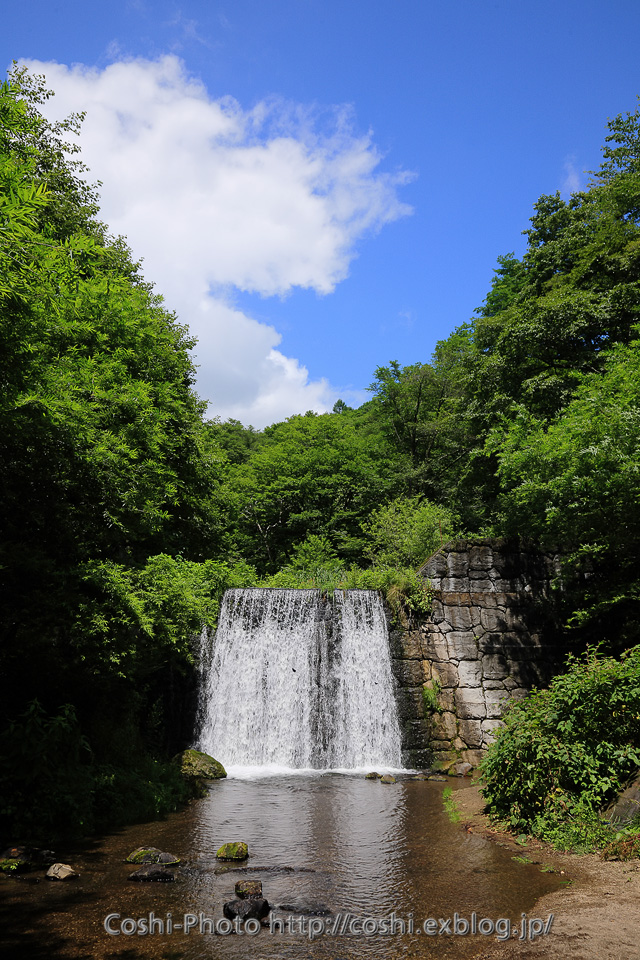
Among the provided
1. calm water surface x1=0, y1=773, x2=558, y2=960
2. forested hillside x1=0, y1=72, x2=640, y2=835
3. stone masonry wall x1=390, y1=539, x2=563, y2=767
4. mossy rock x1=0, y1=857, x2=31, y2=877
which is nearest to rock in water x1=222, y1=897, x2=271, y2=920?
calm water surface x1=0, y1=773, x2=558, y2=960

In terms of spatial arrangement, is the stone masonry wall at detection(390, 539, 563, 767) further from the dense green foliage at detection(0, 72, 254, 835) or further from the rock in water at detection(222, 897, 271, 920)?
the rock in water at detection(222, 897, 271, 920)

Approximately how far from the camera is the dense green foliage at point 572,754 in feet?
20.6

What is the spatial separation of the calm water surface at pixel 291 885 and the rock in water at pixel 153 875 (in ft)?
0.32

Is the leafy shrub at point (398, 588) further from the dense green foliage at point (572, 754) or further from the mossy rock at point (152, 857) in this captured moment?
the mossy rock at point (152, 857)

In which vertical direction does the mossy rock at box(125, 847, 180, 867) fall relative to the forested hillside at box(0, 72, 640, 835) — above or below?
below

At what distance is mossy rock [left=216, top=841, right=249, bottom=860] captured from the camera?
20.2 ft

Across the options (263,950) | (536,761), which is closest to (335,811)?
(536,761)

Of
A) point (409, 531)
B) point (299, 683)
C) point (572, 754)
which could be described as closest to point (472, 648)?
point (299, 683)

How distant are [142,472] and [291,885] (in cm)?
640

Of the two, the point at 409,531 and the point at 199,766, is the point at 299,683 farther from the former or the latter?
the point at 409,531

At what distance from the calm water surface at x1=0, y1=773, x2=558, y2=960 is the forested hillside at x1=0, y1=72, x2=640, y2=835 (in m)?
1.37

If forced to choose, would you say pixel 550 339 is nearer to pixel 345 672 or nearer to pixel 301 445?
pixel 345 672

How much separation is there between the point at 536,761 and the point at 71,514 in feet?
21.3

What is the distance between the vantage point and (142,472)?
9695 mm
